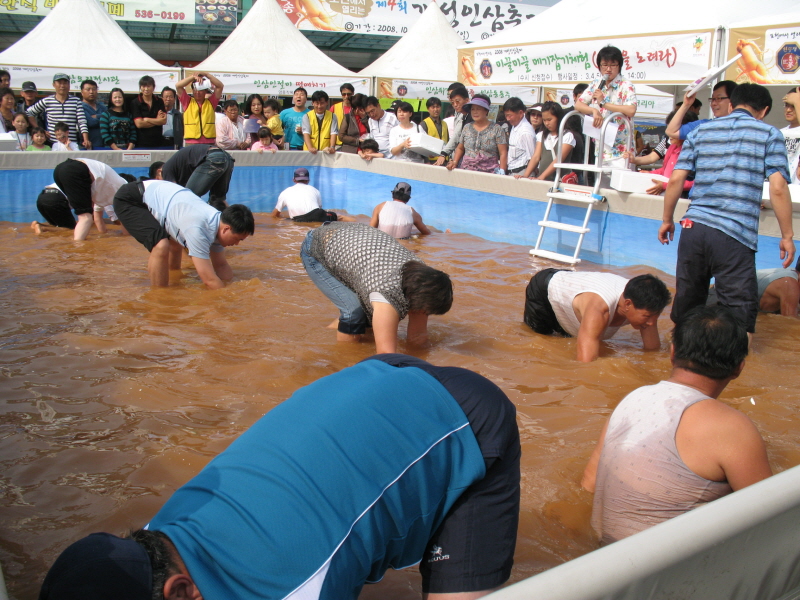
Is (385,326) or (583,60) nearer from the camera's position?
(385,326)

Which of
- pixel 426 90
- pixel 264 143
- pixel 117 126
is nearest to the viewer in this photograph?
pixel 117 126

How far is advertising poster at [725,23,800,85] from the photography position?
6898 mm

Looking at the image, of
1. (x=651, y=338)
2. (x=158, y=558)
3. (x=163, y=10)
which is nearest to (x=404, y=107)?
(x=651, y=338)

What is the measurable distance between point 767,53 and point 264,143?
6.97 meters

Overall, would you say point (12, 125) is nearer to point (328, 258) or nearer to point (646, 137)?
point (328, 258)

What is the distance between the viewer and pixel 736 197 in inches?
156

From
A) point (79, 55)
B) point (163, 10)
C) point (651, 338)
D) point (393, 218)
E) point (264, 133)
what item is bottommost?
point (651, 338)

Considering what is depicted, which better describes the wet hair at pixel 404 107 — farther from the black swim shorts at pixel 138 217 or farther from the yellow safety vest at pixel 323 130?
the black swim shorts at pixel 138 217

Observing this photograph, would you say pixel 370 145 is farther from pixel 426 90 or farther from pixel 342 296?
pixel 342 296

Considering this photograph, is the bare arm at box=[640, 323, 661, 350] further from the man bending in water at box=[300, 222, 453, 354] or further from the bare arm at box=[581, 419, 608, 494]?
the bare arm at box=[581, 419, 608, 494]

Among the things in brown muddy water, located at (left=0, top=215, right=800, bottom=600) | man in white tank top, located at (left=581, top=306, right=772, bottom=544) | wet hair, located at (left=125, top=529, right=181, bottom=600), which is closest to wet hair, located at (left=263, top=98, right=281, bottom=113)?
brown muddy water, located at (left=0, top=215, right=800, bottom=600)

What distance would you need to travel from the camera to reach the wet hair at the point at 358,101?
1112 centimetres

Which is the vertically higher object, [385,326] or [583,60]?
[583,60]

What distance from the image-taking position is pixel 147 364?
13.3 feet
